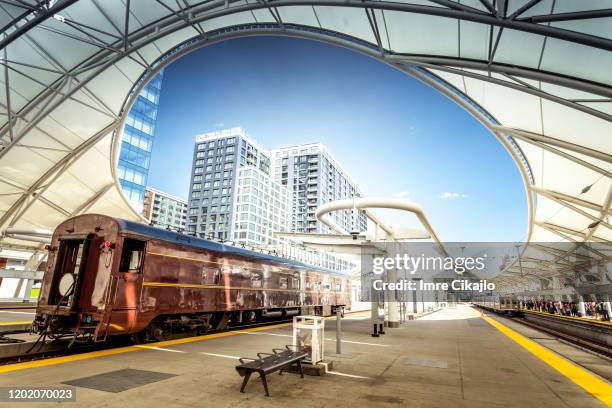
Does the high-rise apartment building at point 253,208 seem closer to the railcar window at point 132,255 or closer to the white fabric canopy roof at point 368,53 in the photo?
the white fabric canopy roof at point 368,53

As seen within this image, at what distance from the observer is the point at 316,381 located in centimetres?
615

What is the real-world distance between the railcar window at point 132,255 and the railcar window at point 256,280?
610 centimetres

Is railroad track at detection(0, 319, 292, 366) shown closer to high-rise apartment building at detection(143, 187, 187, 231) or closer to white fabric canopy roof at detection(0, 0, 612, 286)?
white fabric canopy roof at detection(0, 0, 612, 286)

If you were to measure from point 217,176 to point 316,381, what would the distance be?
10040cm

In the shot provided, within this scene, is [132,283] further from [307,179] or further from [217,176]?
[307,179]

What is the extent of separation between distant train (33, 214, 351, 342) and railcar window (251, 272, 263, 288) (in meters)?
0.90

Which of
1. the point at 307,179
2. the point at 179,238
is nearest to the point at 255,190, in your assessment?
the point at 307,179

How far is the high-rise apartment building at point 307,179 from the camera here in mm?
117312

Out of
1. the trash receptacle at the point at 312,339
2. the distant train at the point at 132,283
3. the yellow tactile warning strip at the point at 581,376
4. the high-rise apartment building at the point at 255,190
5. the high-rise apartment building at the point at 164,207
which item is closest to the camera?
the yellow tactile warning strip at the point at 581,376

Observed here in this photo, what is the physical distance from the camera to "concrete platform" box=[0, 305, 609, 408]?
16.6 feet

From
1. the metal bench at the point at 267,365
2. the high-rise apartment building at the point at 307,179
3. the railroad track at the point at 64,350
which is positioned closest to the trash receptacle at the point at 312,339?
the metal bench at the point at 267,365

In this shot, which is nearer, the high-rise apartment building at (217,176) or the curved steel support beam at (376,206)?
the curved steel support beam at (376,206)

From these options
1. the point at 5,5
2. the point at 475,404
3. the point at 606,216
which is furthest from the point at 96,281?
the point at 606,216

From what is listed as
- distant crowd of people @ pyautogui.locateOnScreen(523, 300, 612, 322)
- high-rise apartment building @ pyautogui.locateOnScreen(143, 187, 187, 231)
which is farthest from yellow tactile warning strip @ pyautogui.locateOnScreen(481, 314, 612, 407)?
high-rise apartment building @ pyautogui.locateOnScreen(143, 187, 187, 231)
